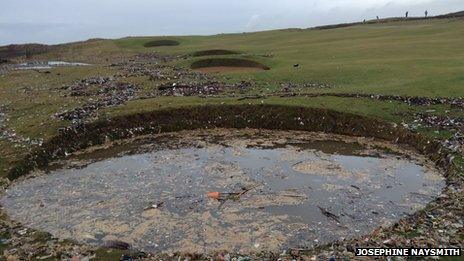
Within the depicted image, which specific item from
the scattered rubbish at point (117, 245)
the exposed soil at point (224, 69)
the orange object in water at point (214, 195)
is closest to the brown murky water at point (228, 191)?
the orange object in water at point (214, 195)

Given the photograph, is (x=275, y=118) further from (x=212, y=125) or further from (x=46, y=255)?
(x=46, y=255)

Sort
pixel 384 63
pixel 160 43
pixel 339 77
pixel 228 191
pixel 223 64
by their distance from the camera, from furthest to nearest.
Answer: pixel 160 43, pixel 223 64, pixel 384 63, pixel 339 77, pixel 228 191

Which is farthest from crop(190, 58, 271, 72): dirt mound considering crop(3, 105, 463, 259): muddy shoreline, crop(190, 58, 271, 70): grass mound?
crop(3, 105, 463, 259): muddy shoreline

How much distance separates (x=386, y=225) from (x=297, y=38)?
57.2m

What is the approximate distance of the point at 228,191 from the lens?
1734 centimetres

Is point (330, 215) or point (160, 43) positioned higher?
point (160, 43)

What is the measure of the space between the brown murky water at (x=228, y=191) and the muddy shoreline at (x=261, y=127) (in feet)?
2.61

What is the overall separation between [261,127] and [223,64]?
865 inches

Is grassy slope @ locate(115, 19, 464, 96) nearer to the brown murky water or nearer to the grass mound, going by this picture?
the grass mound

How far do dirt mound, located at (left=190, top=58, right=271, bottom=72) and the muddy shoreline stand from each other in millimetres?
19210

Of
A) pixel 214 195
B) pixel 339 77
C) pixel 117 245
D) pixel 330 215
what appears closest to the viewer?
pixel 117 245

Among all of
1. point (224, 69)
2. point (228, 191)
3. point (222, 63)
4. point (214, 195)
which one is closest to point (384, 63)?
point (224, 69)

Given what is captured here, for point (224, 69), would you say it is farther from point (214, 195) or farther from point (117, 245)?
point (117, 245)

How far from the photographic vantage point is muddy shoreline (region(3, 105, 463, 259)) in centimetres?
1591
